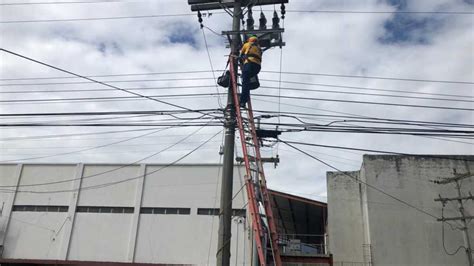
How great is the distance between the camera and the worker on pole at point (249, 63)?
9.95 metres

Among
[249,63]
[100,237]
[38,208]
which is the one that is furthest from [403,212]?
[38,208]

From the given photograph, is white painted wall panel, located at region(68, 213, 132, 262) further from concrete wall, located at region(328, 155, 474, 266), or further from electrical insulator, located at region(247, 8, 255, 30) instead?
electrical insulator, located at region(247, 8, 255, 30)

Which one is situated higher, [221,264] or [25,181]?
[25,181]

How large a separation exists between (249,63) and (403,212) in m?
13.5

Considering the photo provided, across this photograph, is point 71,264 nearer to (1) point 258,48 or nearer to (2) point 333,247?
(2) point 333,247

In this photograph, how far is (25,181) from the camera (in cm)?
2553

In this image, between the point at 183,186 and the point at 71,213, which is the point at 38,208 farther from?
the point at 183,186

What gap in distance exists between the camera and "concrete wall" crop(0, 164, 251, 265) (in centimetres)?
2223

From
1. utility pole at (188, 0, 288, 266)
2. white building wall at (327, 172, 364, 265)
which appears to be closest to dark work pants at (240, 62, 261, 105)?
utility pole at (188, 0, 288, 266)

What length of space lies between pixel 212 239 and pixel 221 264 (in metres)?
13.9

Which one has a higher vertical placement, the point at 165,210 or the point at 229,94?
the point at 229,94

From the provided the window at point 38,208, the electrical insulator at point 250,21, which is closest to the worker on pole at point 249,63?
the electrical insulator at point 250,21

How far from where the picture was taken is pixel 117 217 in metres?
23.3

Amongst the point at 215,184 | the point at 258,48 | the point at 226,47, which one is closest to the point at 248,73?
the point at 258,48
